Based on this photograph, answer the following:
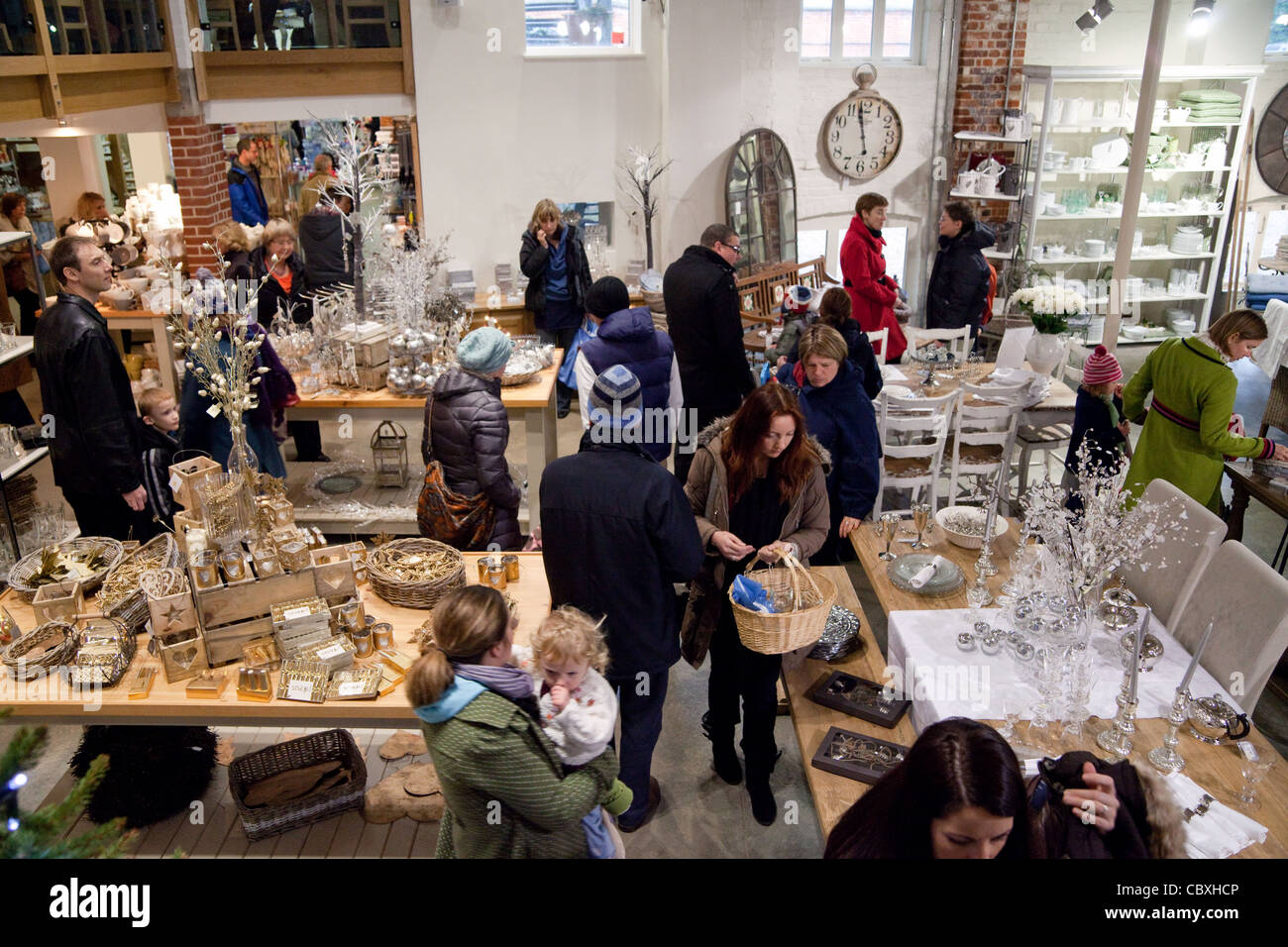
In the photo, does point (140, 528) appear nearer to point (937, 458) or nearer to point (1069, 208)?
point (937, 458)

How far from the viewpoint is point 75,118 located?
6.57 metres

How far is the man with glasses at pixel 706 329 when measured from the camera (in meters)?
5.37

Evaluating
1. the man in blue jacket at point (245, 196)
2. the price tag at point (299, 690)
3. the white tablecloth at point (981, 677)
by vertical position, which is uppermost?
the man in blue jacket at point (245, 196)

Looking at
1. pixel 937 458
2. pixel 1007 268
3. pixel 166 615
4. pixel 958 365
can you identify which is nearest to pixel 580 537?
pixel 166 615

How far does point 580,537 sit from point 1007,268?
22.3ft

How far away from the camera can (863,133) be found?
27.7 ft

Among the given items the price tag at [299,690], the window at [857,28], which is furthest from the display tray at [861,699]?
the window at [857,28]

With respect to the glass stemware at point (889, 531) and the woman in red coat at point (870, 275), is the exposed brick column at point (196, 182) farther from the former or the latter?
the glass stemware at point (889, 531)

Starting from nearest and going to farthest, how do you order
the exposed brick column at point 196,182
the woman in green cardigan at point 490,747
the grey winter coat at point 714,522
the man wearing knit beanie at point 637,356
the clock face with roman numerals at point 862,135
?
1. the woman in green cardigan at point 490,747
2. the grey winter coat at point 714,522
3. the man wearing knit beanie at point 637,356
4. the exposed brick column at point 196,182
5. the clock face with roman numerals at point 862,135

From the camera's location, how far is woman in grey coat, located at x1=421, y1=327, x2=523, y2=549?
414cm

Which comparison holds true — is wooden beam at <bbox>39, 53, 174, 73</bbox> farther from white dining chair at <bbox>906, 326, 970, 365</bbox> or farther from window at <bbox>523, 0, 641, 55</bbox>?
white dining chair at <bbox>906, 326, 970, 365</bbox>

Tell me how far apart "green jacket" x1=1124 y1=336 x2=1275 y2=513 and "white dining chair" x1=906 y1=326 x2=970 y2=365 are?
6.70 ft

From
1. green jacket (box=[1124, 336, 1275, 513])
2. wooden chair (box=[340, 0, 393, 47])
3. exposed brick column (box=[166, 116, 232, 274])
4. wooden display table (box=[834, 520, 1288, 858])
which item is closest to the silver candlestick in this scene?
wooden display table (box=[834, 520, 1288, 858])

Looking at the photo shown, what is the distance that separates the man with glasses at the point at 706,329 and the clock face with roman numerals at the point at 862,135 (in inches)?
133
